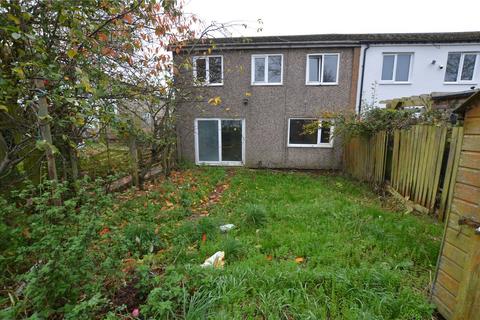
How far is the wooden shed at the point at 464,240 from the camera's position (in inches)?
69.6

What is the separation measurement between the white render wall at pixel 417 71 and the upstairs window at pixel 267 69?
3356 mm

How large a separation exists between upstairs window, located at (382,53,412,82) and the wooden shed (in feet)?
27.9

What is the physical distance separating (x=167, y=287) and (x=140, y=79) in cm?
379

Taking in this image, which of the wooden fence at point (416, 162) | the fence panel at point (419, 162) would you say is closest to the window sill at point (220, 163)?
the wooden fence at point (416, 162)

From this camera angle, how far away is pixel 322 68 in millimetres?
8984

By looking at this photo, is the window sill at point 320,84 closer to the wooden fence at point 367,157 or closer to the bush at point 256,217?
the wooden fence at point 367,157

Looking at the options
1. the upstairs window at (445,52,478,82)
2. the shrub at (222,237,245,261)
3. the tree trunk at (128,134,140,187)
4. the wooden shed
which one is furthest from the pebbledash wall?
the wooden shed

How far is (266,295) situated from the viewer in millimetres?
2295

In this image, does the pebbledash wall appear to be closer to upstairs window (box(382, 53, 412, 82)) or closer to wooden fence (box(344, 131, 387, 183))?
wooden fence (box(344, 131, 387, 183))

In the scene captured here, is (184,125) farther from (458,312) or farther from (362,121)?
(458,312)

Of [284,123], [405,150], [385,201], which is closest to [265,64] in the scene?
[284,123]

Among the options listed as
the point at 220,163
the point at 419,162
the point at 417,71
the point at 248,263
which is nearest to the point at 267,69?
the point at 220,163

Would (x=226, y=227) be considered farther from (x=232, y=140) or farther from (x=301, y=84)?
(x=301, y=84)

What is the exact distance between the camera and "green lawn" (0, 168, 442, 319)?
2.00m
